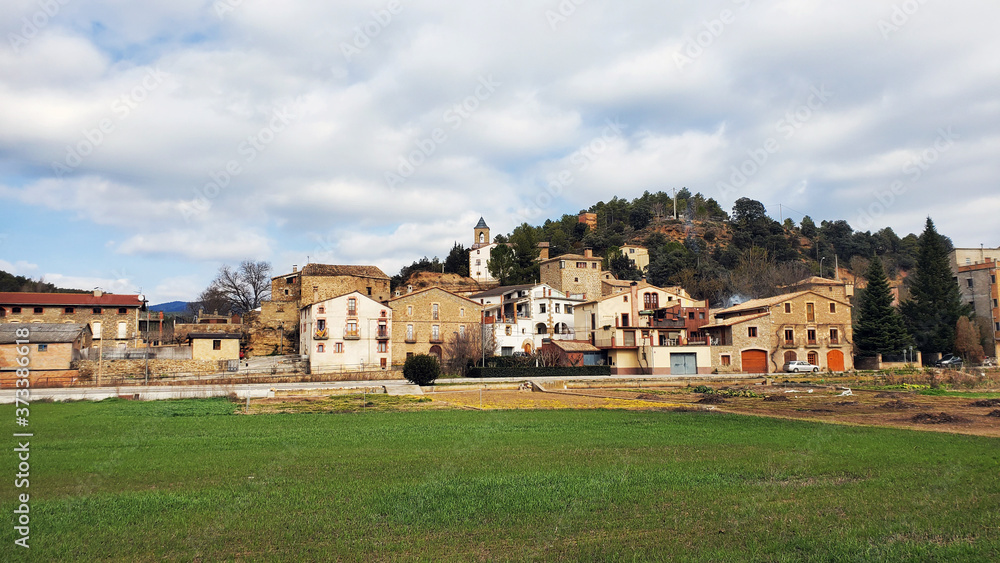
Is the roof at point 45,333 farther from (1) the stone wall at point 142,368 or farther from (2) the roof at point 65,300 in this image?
(2) the roof at point 65,300

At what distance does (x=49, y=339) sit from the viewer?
150 feet

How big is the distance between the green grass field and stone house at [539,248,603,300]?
218ft

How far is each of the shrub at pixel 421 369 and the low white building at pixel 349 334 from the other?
18751 millimetres

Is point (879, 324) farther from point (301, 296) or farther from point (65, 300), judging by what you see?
point (65, 300)

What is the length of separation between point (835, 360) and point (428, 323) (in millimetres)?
40369

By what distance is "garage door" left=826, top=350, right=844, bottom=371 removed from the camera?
63250mm

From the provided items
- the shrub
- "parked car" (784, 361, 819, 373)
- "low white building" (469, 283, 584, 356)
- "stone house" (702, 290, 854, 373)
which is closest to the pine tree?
"stone house" (702, 290, 854, 373)

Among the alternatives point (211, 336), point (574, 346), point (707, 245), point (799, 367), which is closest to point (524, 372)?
point (574, 346)

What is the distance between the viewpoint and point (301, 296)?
75000 millimetres

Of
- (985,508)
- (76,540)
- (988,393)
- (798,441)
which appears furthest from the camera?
(988,393)

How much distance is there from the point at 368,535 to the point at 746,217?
141280 mm

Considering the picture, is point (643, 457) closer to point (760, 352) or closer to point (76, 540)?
point (76, 540)

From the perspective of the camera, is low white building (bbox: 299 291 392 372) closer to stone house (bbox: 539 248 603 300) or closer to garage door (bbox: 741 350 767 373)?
stone house (bbox: 539 248 603 300)

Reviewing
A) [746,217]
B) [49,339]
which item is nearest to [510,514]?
[49,339]
